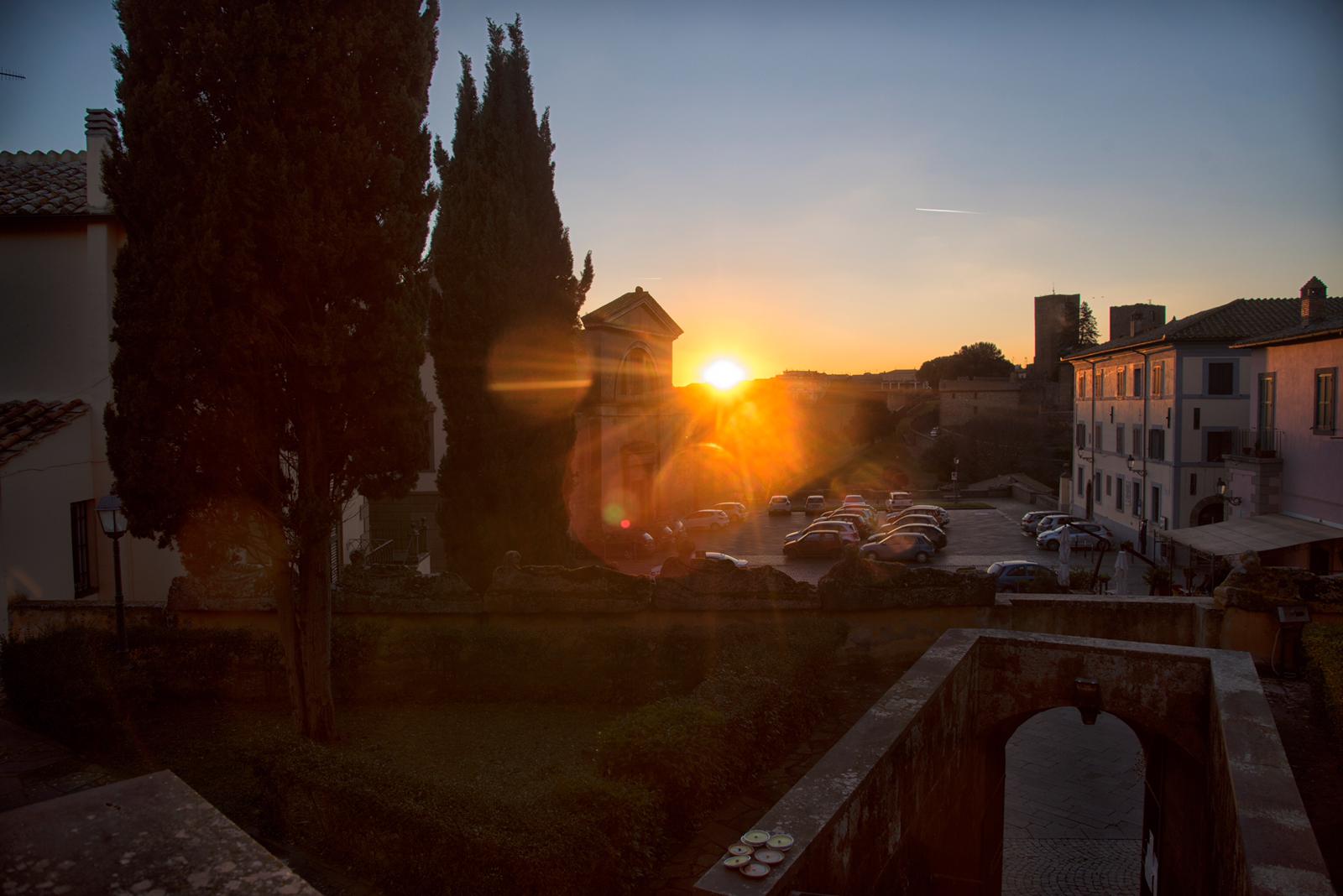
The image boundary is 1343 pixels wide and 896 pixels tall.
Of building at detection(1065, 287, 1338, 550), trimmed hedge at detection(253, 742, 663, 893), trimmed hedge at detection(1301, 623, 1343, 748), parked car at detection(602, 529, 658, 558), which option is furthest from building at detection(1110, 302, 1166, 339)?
trimmed hedge at detection(253, 742, 663, 893)

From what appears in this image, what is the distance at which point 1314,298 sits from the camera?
25172mm

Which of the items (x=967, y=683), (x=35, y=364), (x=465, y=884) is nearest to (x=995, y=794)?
(x=967, y=683)

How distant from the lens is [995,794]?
942 cm

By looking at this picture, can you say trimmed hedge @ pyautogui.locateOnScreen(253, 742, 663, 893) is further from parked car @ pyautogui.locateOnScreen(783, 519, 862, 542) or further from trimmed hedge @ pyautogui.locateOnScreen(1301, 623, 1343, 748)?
parked car @ pyautogui.locateOnScreen(783, 519, 862, 542)

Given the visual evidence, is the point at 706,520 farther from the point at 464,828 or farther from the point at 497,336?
the point at 464,828

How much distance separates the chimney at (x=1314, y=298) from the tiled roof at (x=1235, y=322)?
534cm

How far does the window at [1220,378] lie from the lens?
31781 millimetres

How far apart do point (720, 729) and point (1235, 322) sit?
3464cm

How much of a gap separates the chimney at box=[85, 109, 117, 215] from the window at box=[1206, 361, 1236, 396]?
115ft

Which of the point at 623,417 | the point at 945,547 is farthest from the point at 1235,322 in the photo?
the point at 623,417

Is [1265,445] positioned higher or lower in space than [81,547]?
higher

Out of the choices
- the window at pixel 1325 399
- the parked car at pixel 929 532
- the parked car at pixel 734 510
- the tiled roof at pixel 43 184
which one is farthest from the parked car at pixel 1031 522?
the tiled roof at pixel 43 184

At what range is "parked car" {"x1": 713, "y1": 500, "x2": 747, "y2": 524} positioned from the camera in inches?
1822

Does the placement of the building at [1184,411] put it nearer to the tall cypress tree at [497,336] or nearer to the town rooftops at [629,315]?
the town rooftops at [629,315]
